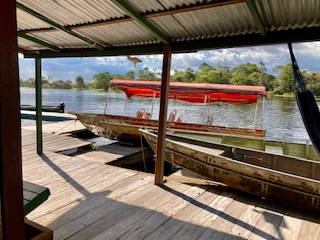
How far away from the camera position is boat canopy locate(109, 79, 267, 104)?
6.74 m

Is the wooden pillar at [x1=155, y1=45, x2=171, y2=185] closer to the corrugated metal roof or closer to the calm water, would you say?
the corrugated metal roof

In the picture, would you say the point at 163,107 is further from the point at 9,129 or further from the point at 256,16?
the point at 9,129

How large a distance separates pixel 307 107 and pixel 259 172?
1.04 metres

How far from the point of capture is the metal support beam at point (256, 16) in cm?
199

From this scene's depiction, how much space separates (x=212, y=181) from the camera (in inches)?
151

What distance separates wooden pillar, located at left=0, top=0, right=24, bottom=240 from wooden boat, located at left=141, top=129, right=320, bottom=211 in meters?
2.74

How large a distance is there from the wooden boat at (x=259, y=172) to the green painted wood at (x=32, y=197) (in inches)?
96.4

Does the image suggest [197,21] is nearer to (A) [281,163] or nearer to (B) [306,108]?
(B) [306,108]

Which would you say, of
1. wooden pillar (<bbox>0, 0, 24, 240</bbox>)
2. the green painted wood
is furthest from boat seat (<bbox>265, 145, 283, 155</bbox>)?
wooden pillar (<bbox>0, 0, 24, 240</bbox>)

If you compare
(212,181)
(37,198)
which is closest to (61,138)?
(212,181)

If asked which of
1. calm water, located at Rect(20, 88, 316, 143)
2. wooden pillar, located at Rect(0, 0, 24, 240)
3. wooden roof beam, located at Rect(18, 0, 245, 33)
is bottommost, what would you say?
calm water, located at Rect(20, 88, 316, 143)

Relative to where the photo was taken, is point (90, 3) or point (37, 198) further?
point (90, 3)

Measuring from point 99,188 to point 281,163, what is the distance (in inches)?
110

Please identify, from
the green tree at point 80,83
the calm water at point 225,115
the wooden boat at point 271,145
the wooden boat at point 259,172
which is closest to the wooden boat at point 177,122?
the wooden boat at point 271,145
